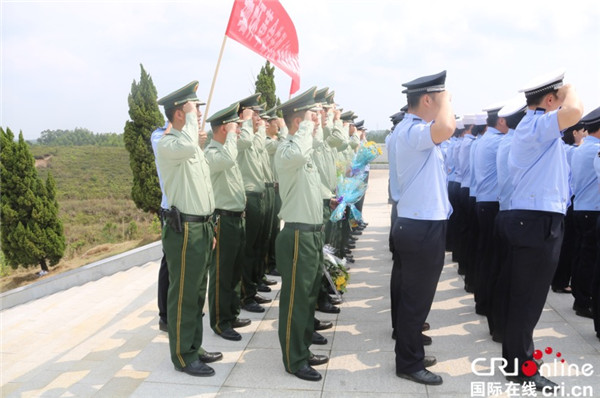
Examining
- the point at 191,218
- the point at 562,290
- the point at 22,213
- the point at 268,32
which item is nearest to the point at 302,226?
the point at 191,218

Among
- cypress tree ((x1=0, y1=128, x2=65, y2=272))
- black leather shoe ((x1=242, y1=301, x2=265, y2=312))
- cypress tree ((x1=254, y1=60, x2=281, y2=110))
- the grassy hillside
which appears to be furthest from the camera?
cypress tree ((x1=254, y1=60, x2=281, y2=110))

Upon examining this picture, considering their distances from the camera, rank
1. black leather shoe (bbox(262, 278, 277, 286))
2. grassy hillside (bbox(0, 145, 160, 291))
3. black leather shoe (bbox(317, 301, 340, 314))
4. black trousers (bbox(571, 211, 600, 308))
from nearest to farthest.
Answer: black trousers (bbox(571, 211, 600, 308)) < black leather shoe (bbox(317, 301, 340, 314)) < black leather shoe (bbox(262, 278, 277, 286)) < grassy hillside (bbox(0, 145, 160, 291))

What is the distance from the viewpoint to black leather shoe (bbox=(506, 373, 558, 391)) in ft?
10.5

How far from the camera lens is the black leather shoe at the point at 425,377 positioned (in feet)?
11.0

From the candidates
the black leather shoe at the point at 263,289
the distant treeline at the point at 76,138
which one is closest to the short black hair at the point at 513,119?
the black leather shoe at the point at 263,289

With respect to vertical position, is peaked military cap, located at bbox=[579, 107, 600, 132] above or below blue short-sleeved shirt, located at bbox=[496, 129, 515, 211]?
above

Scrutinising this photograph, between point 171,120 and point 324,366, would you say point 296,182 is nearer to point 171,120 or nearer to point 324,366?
point 171,120

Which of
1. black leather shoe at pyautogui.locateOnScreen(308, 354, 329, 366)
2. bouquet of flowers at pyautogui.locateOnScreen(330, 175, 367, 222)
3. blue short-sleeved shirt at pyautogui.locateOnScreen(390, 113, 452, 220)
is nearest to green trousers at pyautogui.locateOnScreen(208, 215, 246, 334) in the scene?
black leather shoe at pyautogui.locateOnScreen(308, 354, 329, 366)

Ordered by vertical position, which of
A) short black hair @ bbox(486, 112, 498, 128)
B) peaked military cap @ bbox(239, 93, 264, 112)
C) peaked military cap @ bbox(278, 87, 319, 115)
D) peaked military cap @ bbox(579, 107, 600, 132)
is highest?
peaked military cap @ bbox(239, 93, 264, 112)

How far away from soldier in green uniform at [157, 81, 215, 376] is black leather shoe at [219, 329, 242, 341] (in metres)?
0.64

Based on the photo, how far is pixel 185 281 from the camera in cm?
367

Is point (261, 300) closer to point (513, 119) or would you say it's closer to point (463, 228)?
point (463, 228)

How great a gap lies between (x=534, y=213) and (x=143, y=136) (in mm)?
10819

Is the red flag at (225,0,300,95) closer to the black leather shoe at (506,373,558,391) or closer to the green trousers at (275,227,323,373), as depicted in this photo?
the green trousers at (275,227,323,373)
